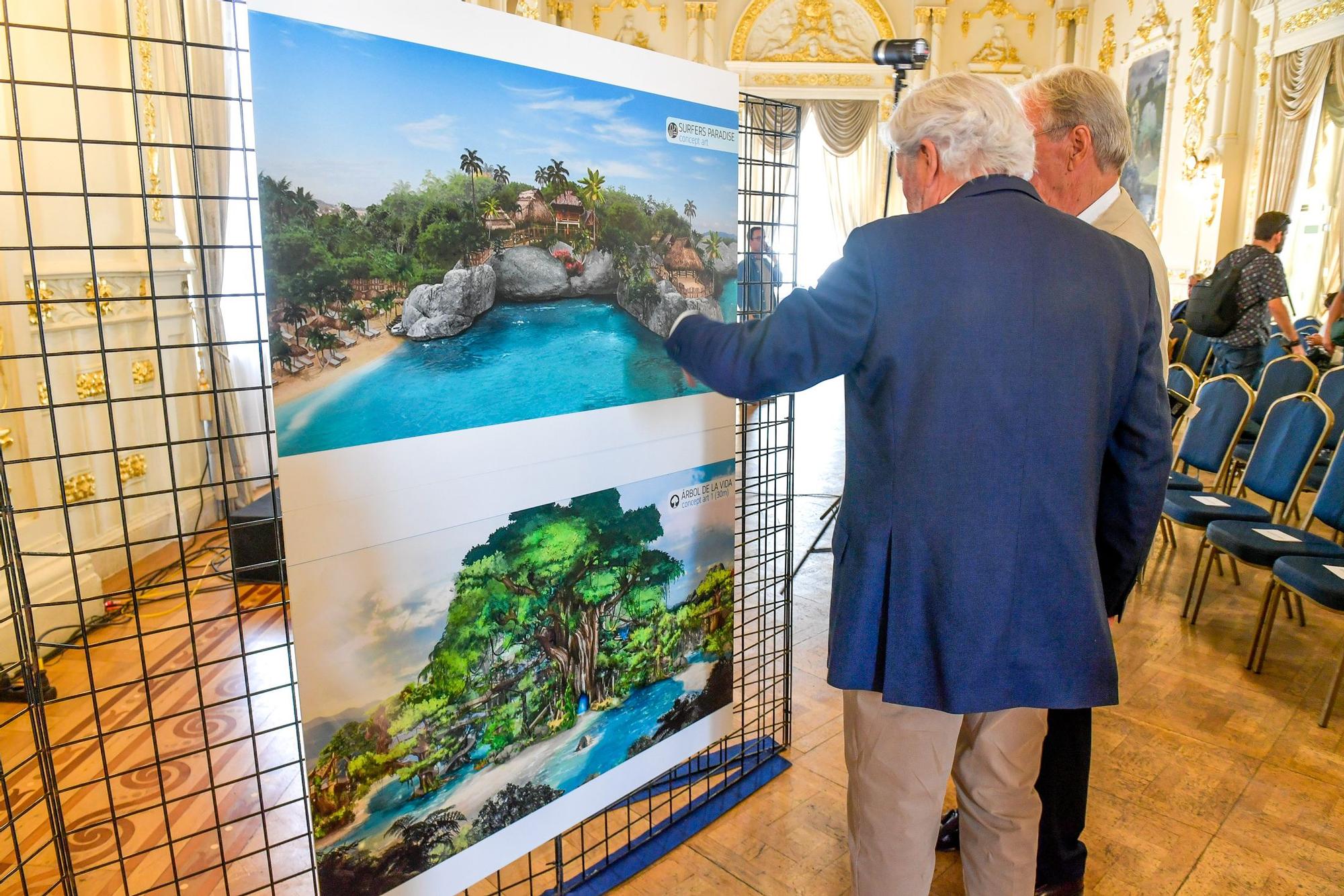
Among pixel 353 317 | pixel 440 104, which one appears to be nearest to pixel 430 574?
pixel 353 317

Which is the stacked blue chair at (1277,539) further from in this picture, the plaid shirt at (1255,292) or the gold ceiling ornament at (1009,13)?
the gold ceiling ornament at (1009,13)

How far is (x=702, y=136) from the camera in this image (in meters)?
1.81

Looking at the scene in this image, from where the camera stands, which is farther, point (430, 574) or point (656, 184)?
point (656, 184)

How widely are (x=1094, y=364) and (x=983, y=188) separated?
1.15 ft

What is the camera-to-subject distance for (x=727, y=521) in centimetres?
206

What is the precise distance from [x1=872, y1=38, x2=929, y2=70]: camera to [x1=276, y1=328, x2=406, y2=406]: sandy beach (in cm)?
239

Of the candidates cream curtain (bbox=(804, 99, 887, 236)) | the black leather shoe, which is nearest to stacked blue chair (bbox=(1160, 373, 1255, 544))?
the black leather shoe

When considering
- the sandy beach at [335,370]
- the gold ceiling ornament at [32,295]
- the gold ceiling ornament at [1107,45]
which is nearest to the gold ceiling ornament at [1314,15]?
the gold ceiling ornament at [1107,45]

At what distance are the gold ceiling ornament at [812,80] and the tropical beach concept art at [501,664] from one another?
35.9ft

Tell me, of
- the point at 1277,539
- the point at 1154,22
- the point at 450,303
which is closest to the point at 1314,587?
the point at 1277,539

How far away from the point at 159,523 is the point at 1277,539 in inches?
196

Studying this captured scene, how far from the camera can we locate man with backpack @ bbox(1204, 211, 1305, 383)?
17.4ft

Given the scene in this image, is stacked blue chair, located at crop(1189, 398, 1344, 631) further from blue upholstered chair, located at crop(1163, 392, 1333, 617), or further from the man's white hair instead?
the man's white hair

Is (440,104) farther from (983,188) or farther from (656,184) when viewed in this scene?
(983,188)
